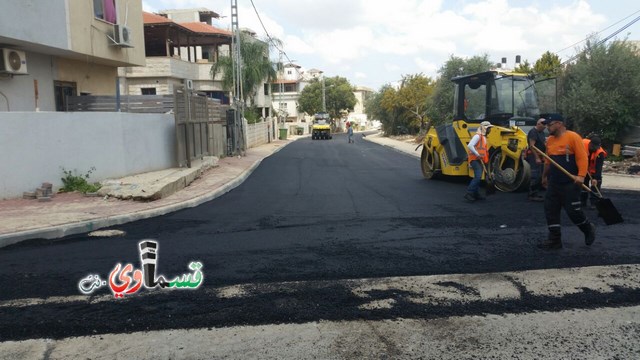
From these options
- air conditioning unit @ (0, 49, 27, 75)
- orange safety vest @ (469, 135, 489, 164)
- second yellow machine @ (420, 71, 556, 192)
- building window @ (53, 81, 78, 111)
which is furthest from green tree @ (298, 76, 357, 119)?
orange safety vest @ (469, 135, 489, 164)

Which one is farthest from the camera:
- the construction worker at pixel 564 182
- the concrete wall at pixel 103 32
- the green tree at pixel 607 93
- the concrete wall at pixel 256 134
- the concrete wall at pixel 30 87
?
the concrete wall at pixel 256 134

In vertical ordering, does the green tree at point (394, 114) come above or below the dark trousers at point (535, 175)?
above

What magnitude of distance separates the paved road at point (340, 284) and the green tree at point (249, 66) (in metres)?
29.5

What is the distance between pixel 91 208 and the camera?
9.62m

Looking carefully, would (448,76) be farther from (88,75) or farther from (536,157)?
(536,157)

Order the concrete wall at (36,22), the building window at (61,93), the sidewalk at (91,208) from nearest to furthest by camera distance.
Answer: the sidewalk at (91,208) → the concrete wall at (36,22) → the building window at (61,93)

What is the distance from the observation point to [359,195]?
465 inches

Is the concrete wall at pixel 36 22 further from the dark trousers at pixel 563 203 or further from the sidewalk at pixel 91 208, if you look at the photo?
the dark trousers at pixel 563 203

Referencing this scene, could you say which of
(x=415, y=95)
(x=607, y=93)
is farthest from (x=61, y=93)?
(x=415, y=95)

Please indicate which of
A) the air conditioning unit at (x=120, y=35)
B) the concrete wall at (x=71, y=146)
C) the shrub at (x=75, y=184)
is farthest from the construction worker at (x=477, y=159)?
the air conditioning unit at (x=120, y=35)

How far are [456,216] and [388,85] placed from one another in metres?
53.5

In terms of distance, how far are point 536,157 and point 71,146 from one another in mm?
9918

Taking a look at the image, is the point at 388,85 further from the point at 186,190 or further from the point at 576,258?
the point at 576,258

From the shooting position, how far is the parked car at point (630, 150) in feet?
57.7
